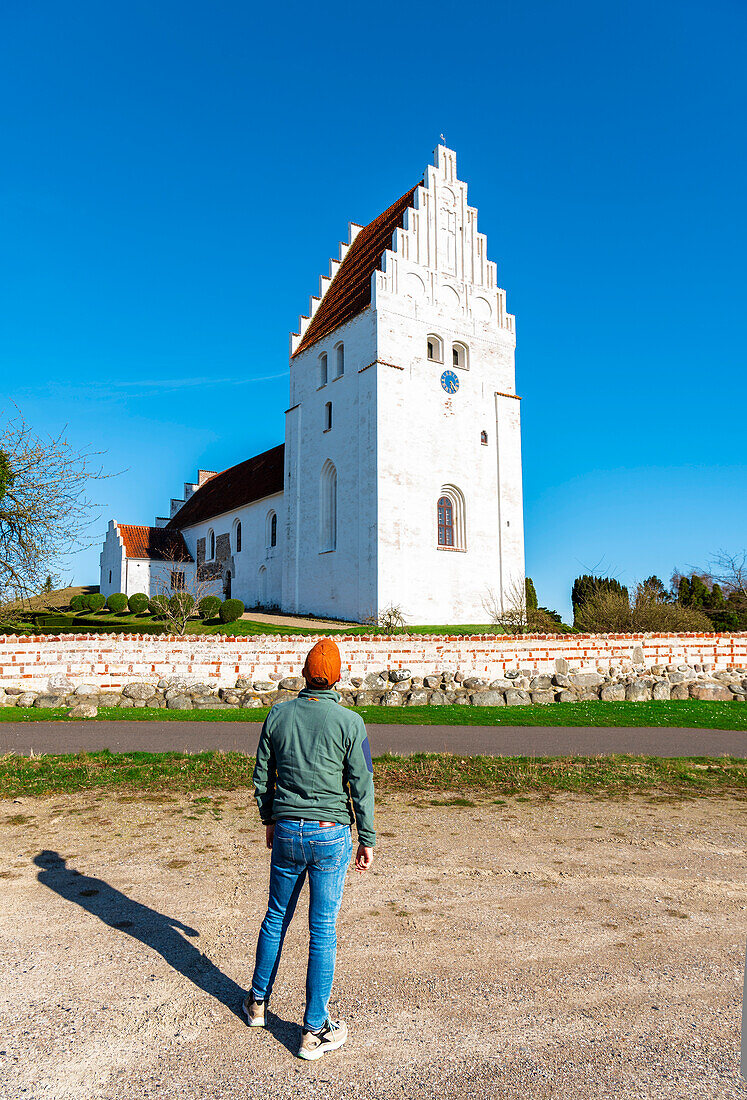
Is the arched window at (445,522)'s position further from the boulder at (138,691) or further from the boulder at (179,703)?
the boulder at (138,691)

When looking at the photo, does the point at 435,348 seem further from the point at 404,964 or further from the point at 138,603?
the point at 404,964

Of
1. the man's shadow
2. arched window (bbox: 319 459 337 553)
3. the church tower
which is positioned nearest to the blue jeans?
the man's shadow

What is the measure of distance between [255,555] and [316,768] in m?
38.6

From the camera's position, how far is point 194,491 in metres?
58.2

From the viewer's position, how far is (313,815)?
3.45 m

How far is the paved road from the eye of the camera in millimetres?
10922

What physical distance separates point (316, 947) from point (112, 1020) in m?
1.06

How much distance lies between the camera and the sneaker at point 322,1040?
3.13m

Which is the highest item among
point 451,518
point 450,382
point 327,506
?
point 450,382

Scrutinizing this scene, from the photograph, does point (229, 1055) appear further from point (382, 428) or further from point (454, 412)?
point (454, 412)

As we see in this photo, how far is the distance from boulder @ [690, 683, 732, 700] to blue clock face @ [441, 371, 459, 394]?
20.0m

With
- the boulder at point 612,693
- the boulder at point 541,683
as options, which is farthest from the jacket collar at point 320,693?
the boulder at point 612,693

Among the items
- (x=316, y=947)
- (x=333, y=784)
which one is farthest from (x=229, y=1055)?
(x=333, y=784)

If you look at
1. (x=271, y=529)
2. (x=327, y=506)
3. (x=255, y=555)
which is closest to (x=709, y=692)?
(x=327, y=506)
